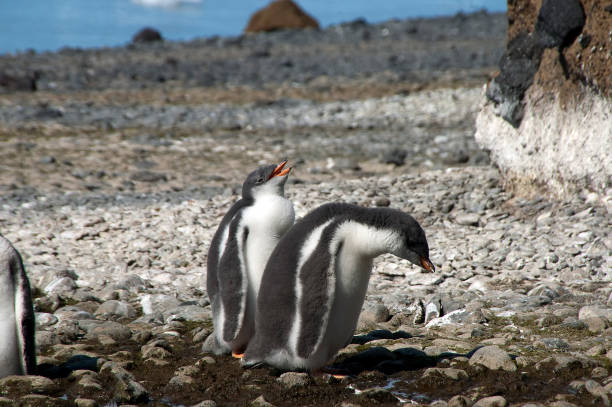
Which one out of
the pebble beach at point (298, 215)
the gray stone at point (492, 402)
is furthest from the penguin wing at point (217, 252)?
the gray stone at point (492, 402)

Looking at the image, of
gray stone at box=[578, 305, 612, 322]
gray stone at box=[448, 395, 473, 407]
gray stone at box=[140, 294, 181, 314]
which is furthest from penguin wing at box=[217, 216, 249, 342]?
gray stone at box=[578, 305, 612, 322]

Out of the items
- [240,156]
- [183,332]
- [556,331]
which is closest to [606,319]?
[556,331]

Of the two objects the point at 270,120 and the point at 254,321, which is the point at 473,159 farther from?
the point at 254,321

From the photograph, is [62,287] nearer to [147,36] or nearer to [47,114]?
[47,114]

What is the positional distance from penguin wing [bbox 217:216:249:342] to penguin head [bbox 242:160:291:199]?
0.79ft

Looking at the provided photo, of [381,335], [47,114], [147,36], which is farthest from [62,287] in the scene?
[147,36]

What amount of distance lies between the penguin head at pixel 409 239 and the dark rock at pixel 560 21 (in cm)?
456

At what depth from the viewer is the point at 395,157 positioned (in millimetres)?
11367

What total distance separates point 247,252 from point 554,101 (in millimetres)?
4606

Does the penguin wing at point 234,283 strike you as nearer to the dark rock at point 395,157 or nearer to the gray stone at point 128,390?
the gray stone at point 128,390

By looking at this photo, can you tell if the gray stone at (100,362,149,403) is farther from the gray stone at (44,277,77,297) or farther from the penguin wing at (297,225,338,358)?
the gray stone at (44,277,77,297)

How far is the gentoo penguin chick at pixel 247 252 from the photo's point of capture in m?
4.36

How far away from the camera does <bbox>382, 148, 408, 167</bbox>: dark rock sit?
11.3 m

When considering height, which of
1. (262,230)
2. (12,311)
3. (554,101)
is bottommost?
(12,311)
